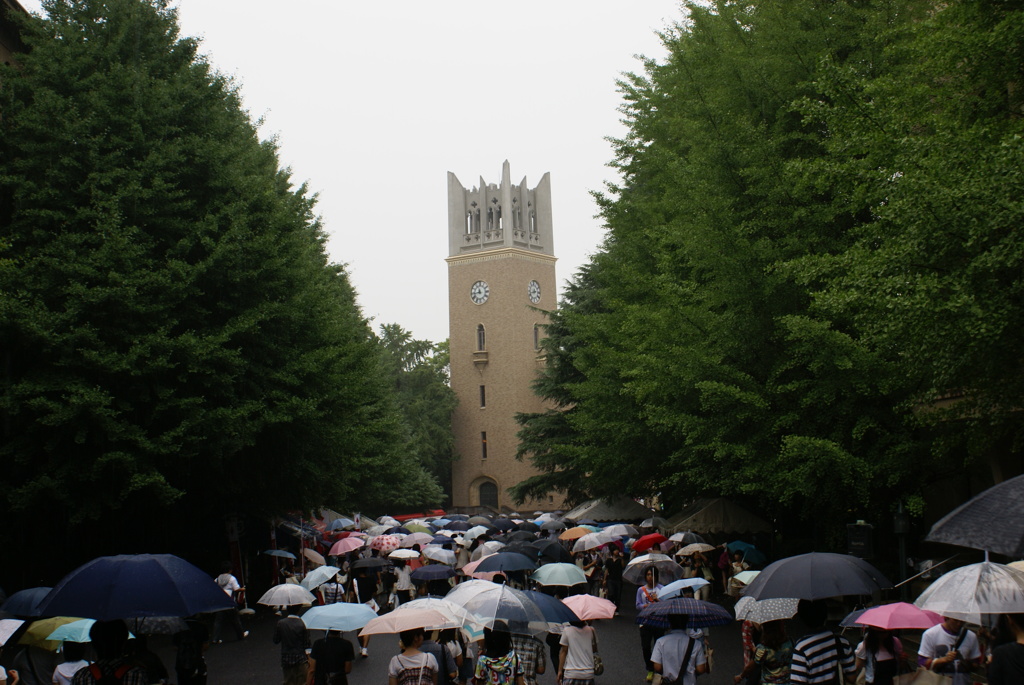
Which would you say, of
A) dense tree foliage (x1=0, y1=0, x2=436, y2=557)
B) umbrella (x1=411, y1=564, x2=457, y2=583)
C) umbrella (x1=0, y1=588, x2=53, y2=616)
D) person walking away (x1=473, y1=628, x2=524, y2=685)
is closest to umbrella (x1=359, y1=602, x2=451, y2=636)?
person walking away (x1=473, y1=628, x2=524, y2=685)

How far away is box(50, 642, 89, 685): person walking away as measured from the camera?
26.6ft

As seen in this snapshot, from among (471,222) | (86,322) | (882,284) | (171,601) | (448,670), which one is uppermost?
(471,222)

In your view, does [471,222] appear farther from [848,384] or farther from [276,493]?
[848,384]

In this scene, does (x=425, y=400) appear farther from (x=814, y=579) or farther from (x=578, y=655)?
(x=814, y=579)

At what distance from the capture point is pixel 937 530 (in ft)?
20.3

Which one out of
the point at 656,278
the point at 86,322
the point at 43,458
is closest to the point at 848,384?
the point at 656,278

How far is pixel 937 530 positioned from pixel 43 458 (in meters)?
14.5

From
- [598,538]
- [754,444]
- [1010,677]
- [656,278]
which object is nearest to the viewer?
[1010,677]

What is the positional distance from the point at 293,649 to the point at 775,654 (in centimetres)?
502

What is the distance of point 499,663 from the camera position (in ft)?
23.8

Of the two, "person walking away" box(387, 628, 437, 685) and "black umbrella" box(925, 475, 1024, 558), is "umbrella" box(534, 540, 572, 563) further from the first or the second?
"black umbrella" box(925, 475, 1024, 558)

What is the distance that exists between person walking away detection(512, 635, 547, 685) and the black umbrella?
10.5 feet

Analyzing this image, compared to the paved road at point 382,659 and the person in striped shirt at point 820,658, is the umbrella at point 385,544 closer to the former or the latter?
the paved road at point 382,659

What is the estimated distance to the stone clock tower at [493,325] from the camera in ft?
214
